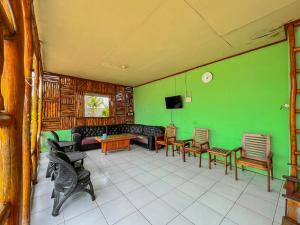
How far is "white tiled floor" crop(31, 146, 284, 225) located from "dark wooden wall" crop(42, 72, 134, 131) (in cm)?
219

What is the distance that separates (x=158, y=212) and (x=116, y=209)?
609mm

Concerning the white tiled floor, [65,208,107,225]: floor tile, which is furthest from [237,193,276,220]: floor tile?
[65,208,107,225]: floor tile

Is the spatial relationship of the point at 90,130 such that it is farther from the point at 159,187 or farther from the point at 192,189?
the point at 192,189

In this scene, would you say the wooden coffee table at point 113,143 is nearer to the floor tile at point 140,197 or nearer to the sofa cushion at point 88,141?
the sofa cushion at point 88,141

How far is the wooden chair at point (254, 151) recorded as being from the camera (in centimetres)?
267

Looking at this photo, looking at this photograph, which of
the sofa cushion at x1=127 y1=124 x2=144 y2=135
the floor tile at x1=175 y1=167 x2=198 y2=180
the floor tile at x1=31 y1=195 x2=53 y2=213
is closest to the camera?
the floor tile at x1=31 y1=195 x2=53 y2=213

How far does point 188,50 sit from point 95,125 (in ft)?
15.1

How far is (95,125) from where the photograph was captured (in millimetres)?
5824

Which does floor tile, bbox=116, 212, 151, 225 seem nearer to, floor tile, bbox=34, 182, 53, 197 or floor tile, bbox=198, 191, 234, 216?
floor tile, bbox=198, 191, 234, 216

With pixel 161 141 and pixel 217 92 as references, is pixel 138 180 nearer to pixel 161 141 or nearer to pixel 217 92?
pixel 161 141

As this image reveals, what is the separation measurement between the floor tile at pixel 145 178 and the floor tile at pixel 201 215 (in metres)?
0.96

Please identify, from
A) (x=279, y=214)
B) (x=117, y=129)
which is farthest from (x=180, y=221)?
(x=117, y=129)

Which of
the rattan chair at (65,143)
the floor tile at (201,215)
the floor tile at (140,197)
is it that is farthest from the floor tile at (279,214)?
the rattan chair at (65,143)

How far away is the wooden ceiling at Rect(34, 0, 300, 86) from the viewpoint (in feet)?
6.24
